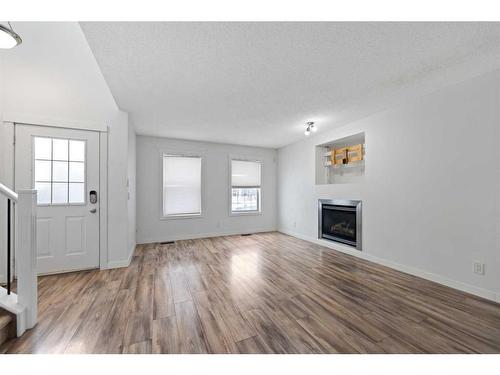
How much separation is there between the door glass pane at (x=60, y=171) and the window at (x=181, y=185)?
190cm

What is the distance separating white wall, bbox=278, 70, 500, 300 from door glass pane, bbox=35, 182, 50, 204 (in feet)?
15.6

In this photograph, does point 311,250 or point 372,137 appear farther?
point 311,250

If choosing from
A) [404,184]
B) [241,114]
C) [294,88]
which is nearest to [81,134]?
[241,114]

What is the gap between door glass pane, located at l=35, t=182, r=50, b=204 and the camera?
8.82 feet

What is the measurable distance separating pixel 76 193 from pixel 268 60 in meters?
3.14

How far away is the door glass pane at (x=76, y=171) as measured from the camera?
2.84 metres

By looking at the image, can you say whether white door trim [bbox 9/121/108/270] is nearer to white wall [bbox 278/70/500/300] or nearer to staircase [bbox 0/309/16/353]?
staircase [bbox 0/309/16/353]

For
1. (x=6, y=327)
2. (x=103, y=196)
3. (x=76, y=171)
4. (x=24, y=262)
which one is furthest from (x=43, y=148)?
(x=6, y=327)

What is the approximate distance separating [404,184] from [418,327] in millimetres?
1899

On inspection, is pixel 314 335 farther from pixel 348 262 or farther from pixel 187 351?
pixel 348 262

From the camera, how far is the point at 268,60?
1.86 m

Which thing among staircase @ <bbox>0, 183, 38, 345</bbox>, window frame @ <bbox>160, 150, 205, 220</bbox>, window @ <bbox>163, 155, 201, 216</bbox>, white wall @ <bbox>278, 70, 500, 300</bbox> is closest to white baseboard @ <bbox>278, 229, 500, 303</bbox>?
white wall @ <bbox>278, 70, 500, 300</bbox>

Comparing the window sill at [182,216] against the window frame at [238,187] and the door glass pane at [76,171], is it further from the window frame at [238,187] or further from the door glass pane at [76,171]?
the door glass pane at [76,171]

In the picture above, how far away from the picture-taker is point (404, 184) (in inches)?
111
